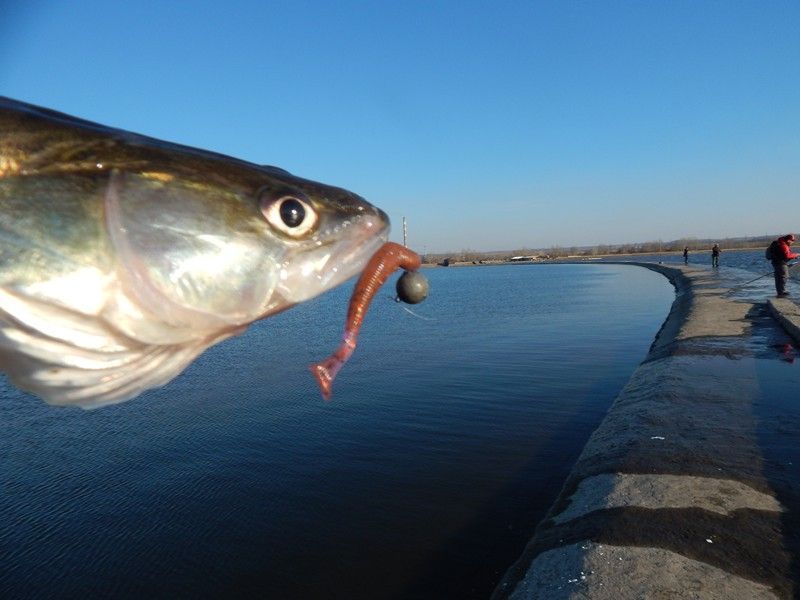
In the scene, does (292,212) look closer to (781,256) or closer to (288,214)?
(288,214)

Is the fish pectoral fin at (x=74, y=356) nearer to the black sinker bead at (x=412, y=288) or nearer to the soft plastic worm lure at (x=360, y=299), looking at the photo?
the soft plastic worm lure at (x=360, y=299)

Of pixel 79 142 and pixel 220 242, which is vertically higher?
pixel 79 142

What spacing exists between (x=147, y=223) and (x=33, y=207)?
306mm

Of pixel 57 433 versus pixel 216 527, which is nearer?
pixel 216 527

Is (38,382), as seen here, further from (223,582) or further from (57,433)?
(57,433)

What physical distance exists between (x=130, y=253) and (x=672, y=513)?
3.98m

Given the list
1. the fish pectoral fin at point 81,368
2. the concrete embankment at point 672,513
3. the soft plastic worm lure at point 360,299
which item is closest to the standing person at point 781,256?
the concrete embankment at point 672,513

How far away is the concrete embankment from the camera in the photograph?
10.3 ft

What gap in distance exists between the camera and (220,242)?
1753 millimetres

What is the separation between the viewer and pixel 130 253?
1.66 m

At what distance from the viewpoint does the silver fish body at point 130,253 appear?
157 cm

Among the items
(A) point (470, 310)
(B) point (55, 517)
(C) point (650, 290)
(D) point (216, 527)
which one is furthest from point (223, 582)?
(C) point (650, 290)

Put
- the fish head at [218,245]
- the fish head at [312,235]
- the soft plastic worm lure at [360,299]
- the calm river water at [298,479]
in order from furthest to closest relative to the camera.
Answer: the calm river water at [298,479], the soft plastic worm lure at [360,299], the fish head at [312,235], the fish head at [218,245]

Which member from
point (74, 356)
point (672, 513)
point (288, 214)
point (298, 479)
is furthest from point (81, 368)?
point (298, 479)
